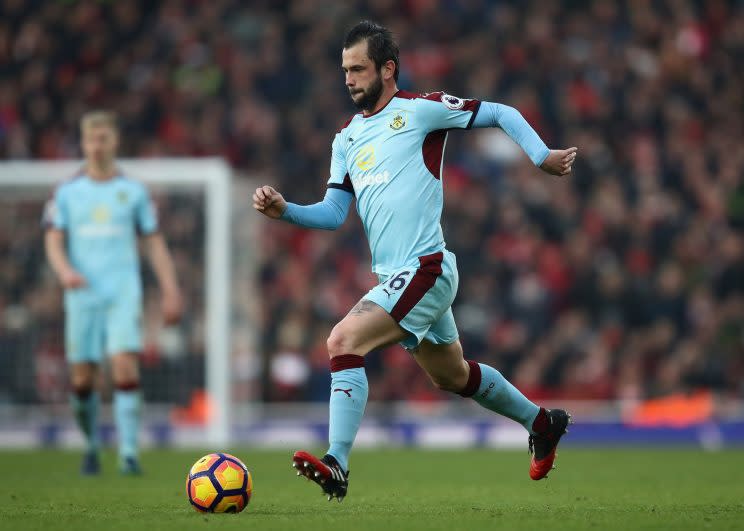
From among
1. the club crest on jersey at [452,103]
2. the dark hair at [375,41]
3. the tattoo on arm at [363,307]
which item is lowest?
the tattoo on arm at [363,307]

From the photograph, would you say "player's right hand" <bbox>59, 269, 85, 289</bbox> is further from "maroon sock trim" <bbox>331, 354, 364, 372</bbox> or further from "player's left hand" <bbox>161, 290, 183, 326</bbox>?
"maroon sock trim" <bbox>331, 354, 364, 372</bbox>

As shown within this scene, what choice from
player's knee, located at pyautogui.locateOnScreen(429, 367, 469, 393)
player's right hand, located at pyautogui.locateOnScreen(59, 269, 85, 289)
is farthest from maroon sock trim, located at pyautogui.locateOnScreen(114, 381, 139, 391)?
player's knee, located at pyautogui.locateOnScreen(429, 367, 469, 393)

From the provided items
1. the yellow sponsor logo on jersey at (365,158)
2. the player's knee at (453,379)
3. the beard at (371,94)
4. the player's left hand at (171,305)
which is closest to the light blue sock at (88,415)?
the player's left hand at (171,305)

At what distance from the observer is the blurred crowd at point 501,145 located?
51.3 ft

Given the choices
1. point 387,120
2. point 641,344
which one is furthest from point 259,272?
point 387,120

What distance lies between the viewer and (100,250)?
9914mm

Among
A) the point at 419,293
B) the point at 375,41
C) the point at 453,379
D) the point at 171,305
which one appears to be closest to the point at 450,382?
the point at 453,379

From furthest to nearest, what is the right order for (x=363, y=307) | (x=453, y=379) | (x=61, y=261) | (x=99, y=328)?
1. (x=99, y=328)
2. (x=61, y=261)
3. (x=453, y=379)
4. (x=363, y=307)

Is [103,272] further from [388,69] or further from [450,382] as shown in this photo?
[388,69]

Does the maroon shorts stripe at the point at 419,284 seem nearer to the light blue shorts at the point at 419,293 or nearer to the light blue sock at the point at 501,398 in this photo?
the light blue shorts at the point at 419,293

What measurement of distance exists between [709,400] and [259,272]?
6.05 m

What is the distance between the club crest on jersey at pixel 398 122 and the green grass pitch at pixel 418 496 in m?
1.91

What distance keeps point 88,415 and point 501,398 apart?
3.98m

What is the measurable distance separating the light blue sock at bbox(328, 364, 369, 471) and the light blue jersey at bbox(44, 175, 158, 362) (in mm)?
3813
